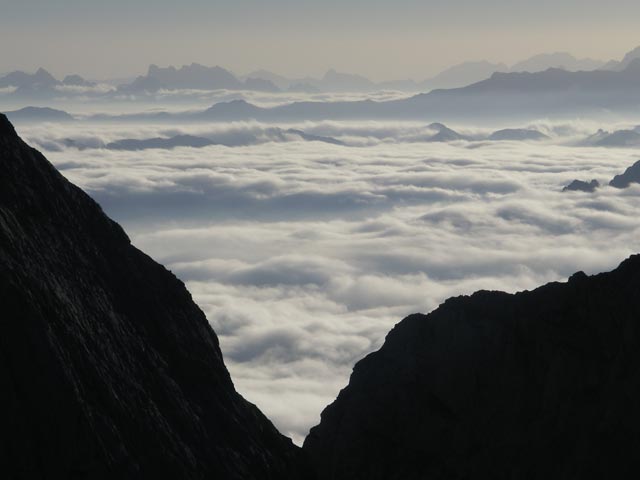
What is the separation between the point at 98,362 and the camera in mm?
26688

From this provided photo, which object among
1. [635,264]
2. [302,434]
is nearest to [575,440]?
[635,264]

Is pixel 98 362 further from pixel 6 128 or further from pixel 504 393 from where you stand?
pixel 504 393

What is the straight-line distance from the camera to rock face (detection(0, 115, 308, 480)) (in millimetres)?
23328

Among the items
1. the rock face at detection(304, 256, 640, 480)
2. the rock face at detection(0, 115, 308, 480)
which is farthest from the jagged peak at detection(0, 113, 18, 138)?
the rock face at detection(304, 256, 640, 480)

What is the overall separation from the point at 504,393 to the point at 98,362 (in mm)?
18153

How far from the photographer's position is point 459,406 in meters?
38.2

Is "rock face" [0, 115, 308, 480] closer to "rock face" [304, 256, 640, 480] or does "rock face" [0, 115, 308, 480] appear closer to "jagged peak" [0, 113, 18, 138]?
"jagged peak" [0, 113, 18, 138]

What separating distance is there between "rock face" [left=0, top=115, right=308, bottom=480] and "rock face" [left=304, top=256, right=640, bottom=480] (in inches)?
149

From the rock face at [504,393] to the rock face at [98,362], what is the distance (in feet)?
12.4

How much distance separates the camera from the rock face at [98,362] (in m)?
23.3

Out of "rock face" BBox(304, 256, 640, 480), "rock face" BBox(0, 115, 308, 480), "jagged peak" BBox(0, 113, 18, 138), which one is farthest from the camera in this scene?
"rock face" BBox(304, 256, 640, 480)

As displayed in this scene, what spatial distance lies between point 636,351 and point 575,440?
14.0 feet

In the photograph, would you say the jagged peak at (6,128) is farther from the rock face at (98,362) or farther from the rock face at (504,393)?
the rock face at (504,393)

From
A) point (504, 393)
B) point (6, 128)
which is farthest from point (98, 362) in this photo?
point (504, 393)
